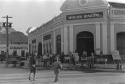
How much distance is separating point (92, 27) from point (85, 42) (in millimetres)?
1955

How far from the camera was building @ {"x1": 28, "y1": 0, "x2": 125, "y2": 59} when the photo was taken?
105 ft

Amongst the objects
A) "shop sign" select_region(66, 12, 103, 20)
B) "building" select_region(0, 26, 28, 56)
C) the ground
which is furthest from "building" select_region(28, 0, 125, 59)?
"building" select_region(0, 26, 28, 56)

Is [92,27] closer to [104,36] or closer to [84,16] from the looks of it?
[84,16]

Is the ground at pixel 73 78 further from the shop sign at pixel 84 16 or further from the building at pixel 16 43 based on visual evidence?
the building at pixel 16 43

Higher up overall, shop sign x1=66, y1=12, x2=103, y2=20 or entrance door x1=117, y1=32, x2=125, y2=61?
shop sign x1=66, y1=12, x2=103, y2=20

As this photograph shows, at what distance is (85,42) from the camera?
33.7 meters

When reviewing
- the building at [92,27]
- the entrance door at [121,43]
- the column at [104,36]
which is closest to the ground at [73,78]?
the column at [104,36]

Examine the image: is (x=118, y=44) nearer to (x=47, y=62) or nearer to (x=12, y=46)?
(x=47, y=62)

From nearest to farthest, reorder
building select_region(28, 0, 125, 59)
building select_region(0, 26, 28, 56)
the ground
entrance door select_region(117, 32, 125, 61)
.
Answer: the ground
building select_region(28, 0, 125, 59)
entrance door select_region(117, 32, 125, 61)
building select_region(0, 26, 28, 56)

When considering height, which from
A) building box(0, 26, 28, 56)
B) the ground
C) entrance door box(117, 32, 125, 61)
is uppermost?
building box(0, 26, 28, 56)

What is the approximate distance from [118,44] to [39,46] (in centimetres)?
2032

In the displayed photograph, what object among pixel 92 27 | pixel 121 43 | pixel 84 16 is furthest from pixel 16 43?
pixel 121 43

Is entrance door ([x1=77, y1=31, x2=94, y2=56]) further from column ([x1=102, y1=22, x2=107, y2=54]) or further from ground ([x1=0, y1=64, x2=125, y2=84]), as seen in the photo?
ground ([x1=0, y1=64, x2=125, y2=84])

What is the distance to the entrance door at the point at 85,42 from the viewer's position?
33.5 metres
